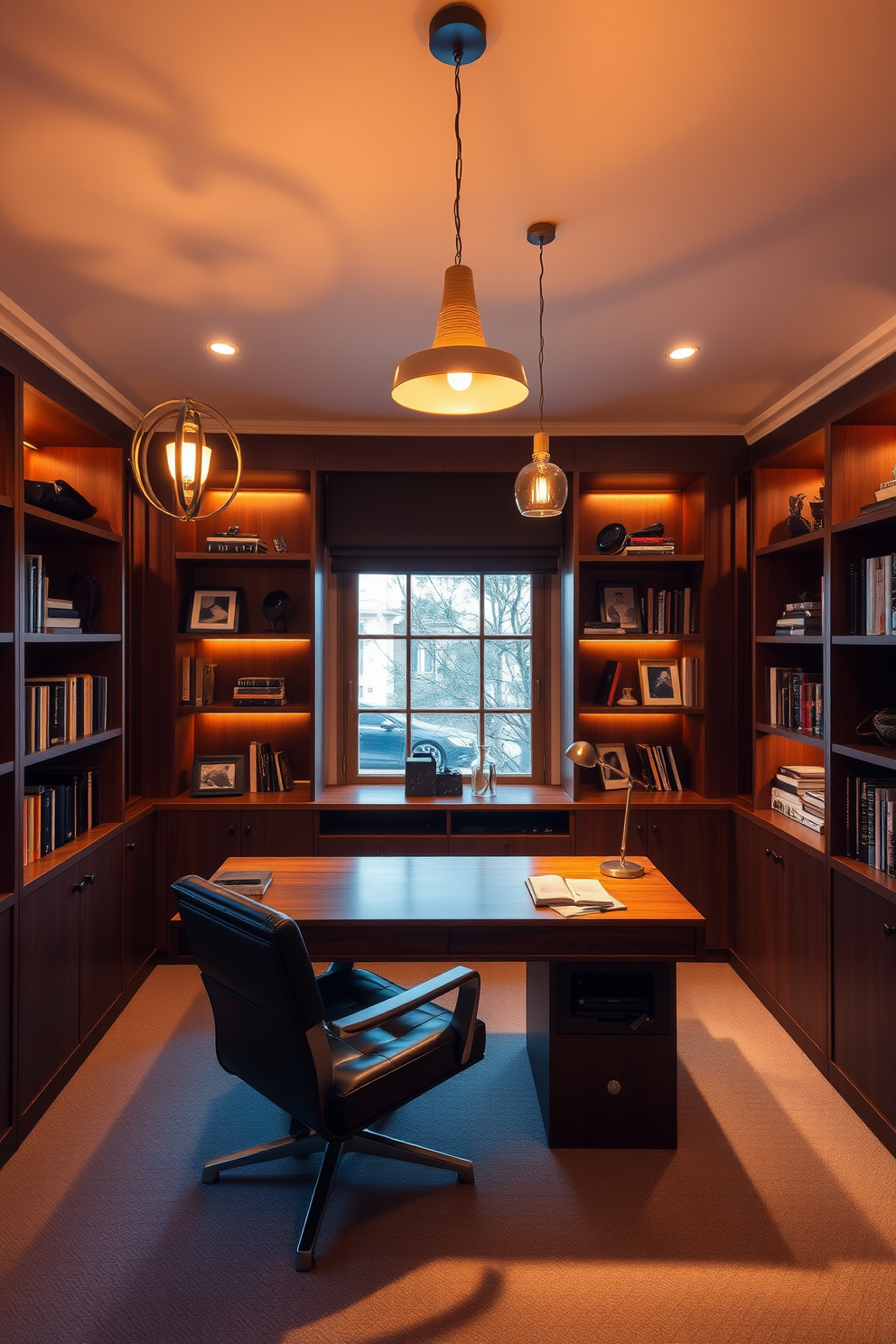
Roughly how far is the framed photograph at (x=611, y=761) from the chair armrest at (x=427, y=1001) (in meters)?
2.20

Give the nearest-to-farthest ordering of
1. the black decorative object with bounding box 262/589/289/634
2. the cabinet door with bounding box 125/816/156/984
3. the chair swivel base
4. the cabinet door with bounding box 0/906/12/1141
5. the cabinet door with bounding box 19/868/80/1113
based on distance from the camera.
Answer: the chair swivel base → the cabinet door with bounding box 0/906/12/1141 → the cabinet door with bounding box 19/868/80/1113 → the cabinet door with bounding box 125/816/156/984 → the black decorative object with bounding box 262/589/289/634

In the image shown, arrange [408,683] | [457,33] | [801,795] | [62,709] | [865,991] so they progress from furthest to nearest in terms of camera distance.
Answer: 1. [408,683]
2. [801,795]
3. [62,709]
4. [865,991]
5. [457,33]

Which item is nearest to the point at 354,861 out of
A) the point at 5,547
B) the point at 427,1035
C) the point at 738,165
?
the point at 427,1035

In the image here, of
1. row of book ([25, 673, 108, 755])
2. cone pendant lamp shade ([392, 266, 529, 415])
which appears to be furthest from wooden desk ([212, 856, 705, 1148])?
cone pendant lamp shade ([392, 266, 529, 415])

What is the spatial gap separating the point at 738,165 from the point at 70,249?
5.75 feet

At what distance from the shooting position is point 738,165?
1851 millimetres

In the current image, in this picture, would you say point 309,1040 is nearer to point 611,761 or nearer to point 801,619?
point 801,619

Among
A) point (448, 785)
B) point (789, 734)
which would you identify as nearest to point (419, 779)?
point (448, 785)

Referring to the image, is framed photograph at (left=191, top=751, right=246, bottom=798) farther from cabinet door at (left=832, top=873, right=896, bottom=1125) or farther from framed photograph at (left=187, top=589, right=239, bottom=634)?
cabinet door at (left=832, top=873, right=896, bottom=1125)

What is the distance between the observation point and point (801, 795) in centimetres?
342

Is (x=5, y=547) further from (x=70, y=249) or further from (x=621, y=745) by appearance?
(x=621, y=745)

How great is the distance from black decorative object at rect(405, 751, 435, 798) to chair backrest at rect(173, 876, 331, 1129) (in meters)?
2.07

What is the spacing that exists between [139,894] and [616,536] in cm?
290

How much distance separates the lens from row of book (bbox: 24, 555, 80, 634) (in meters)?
2.72
